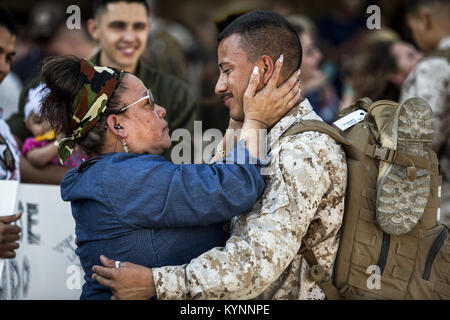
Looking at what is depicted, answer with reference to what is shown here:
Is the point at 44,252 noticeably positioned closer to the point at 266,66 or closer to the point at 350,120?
the point at 266,66

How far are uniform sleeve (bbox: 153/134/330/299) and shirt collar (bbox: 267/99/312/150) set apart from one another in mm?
209

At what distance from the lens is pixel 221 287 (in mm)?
2637

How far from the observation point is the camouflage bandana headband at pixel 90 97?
2857 mm

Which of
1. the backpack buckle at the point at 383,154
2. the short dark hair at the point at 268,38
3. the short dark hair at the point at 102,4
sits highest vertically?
the short dark hair at the point at 102,4

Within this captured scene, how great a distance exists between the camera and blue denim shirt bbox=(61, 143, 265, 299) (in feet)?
8.68

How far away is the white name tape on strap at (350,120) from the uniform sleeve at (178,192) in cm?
61

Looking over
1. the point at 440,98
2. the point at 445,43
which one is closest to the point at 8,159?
the point at 440,98

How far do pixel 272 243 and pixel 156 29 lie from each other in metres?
6.05

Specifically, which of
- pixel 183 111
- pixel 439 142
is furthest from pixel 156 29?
pixel 439 142

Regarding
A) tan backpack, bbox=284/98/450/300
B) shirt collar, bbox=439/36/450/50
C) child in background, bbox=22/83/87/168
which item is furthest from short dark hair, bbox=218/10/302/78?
shirt collar, bbox=439/36/450/50

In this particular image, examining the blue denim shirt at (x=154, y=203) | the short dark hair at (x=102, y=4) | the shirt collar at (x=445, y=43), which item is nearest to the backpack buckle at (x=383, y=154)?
the blue denim shirt at (x=154, y=203)

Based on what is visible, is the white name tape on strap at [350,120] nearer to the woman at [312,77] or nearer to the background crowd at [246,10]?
the background crowd at [246,10]

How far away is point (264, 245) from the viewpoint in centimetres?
267

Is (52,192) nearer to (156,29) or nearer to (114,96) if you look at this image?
(114,96)
